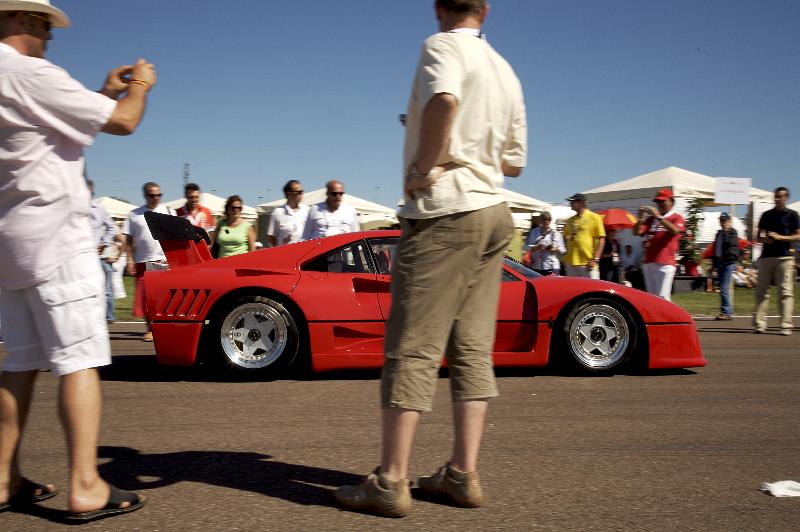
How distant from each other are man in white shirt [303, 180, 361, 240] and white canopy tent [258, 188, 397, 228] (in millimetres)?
16308

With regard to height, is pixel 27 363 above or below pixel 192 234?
below

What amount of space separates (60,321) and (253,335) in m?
3.48

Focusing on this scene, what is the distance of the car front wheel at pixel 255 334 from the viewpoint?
607 cm

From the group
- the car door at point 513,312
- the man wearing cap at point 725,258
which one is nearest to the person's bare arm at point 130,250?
the car door at point 513,312

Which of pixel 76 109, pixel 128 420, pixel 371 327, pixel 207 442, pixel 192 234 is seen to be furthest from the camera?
pixel 192 234

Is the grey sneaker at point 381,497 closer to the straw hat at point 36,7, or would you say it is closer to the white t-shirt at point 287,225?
the straw hat at point 36,7

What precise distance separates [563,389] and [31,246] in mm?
3808

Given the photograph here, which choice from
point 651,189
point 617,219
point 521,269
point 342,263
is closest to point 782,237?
point 521,269

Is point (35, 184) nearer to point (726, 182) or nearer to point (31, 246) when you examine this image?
point (31, 246)

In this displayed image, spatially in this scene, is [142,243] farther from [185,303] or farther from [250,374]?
[250,374]

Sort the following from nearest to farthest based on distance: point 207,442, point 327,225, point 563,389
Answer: point 207,442 → point 563,389 → point 327,225

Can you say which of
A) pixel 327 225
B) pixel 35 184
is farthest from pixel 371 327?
pixel 35 184

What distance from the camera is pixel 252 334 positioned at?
20.2 feet

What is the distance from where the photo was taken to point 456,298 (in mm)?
2859
